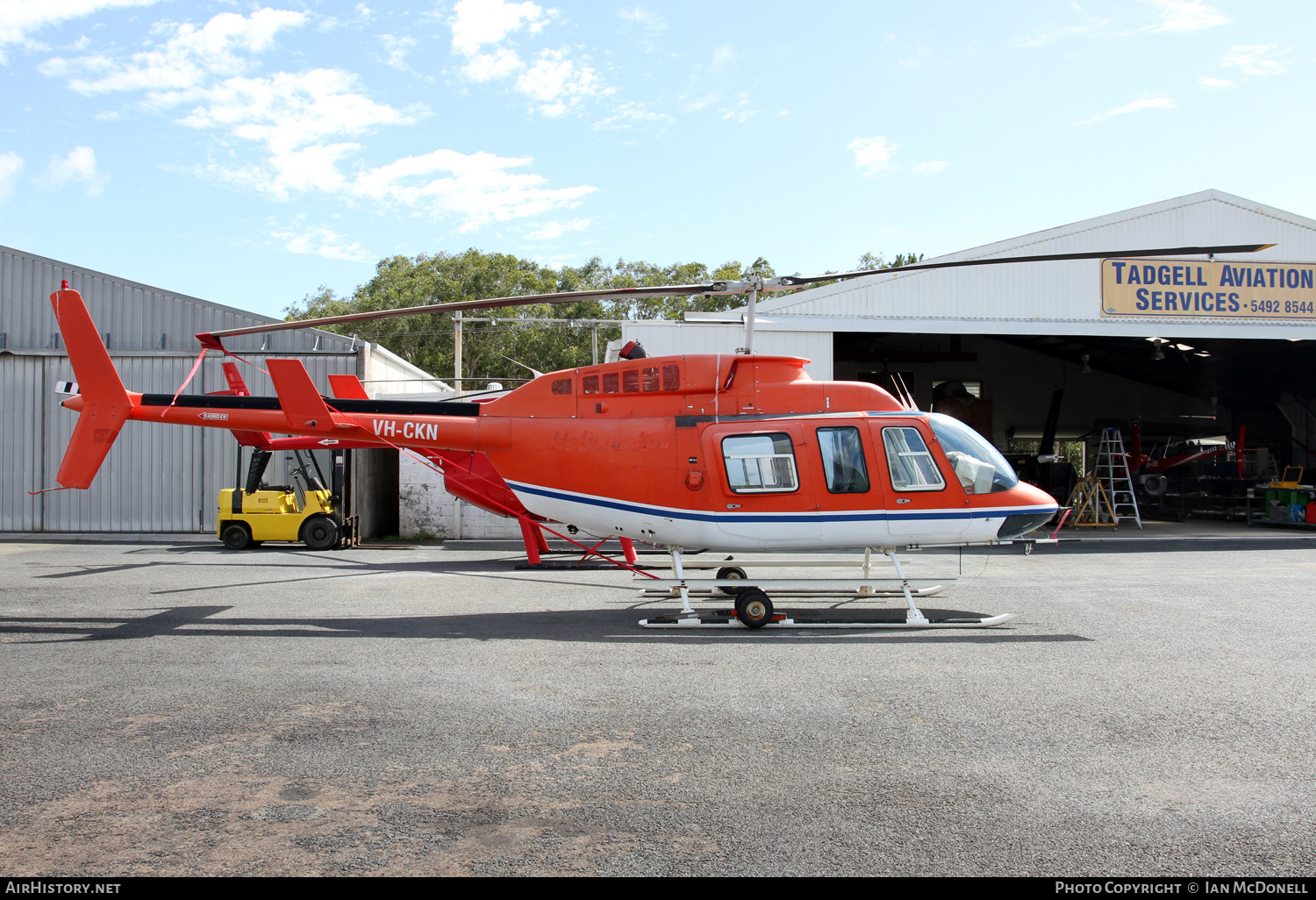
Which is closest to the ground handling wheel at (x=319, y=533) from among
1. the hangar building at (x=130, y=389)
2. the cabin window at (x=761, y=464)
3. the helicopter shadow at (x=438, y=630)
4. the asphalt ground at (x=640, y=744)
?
the hangar building at (x=130, y=389)

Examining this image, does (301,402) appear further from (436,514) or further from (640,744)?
(436,514)

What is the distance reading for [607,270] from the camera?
4731 cm

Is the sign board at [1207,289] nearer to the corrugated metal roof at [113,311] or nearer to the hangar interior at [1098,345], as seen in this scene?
the hangar interior at [1098,345]

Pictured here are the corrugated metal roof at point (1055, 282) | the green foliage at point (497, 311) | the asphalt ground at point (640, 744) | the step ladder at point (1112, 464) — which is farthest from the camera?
the green foliage at point (497, 311)

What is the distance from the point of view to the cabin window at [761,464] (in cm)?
888

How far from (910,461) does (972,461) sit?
713mm

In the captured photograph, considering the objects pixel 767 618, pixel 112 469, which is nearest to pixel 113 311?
pixel 112 469

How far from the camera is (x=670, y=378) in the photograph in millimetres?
9328

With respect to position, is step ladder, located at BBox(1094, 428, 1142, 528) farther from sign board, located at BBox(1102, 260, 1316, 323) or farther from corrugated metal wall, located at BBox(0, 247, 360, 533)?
corrugated metal wall, located at BBox(0, 247, 360, 533)

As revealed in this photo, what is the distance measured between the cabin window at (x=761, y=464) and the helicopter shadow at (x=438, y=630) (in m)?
1.58

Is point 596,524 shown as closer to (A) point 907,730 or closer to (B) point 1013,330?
(A) point 907,730

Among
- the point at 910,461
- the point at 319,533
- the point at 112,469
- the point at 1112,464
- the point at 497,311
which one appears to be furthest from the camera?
the point at 497,311

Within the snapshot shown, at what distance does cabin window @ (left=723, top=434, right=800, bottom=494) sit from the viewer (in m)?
8.88

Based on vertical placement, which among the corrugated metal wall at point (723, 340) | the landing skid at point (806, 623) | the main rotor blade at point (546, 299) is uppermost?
the corrugated metal wall at point (723, 340)
